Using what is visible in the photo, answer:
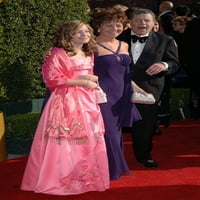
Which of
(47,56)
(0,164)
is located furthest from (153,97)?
(0,164)

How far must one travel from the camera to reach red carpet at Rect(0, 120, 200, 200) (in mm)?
5500

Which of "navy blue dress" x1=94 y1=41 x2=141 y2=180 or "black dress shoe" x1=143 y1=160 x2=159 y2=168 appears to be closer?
"navy blue dress" x1=94 y1=41 x2=141 y2=180

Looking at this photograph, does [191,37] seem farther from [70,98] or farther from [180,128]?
[70,98]

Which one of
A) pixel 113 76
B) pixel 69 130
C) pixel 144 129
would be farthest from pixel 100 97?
pixel 144 129

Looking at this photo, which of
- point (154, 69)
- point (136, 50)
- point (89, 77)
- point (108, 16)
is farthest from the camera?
point (136, 50)

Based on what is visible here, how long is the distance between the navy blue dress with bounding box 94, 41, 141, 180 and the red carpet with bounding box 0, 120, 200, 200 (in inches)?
11.6

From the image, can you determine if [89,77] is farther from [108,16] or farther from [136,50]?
[136,50]

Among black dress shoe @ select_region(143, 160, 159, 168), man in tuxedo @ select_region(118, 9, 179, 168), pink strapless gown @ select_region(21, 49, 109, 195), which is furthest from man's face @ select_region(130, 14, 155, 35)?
black dress shoe @ select_region(143, 160, 159, 168)

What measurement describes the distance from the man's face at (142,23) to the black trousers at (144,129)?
2.95 ft

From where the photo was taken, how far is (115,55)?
19.6ft

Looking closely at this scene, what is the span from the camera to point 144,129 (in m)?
6.74

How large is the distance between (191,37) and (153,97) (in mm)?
3472

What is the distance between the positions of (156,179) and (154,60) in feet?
4.59

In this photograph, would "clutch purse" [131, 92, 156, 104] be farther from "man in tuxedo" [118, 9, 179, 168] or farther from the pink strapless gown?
the pink strapless gown
